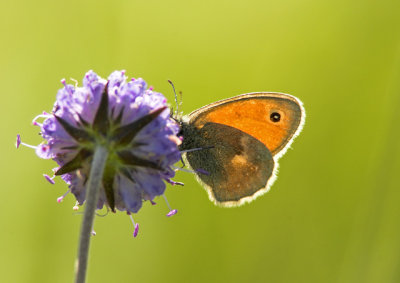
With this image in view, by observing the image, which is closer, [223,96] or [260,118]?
[260,118]

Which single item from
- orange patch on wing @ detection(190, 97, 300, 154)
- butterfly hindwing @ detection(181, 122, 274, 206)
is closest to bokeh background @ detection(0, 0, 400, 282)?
butterfly hindwing @ detection(181, 122, 274, 206)

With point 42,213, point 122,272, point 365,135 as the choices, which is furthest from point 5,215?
point 365,135

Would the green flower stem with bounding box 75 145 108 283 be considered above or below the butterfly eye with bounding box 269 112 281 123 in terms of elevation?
below

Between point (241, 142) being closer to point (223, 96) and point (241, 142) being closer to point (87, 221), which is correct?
point (223, 96)

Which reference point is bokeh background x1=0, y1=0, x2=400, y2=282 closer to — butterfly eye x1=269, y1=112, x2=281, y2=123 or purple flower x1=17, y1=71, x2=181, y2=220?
butterfly eye x1=269, y1=112, x2=281, y2=123

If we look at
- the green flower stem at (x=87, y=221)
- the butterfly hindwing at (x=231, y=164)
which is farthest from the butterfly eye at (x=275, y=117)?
the green flower stem at (x=87, y=221)

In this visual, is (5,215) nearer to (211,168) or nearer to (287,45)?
(211,168)

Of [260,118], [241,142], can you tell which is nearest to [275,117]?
[260,118]
